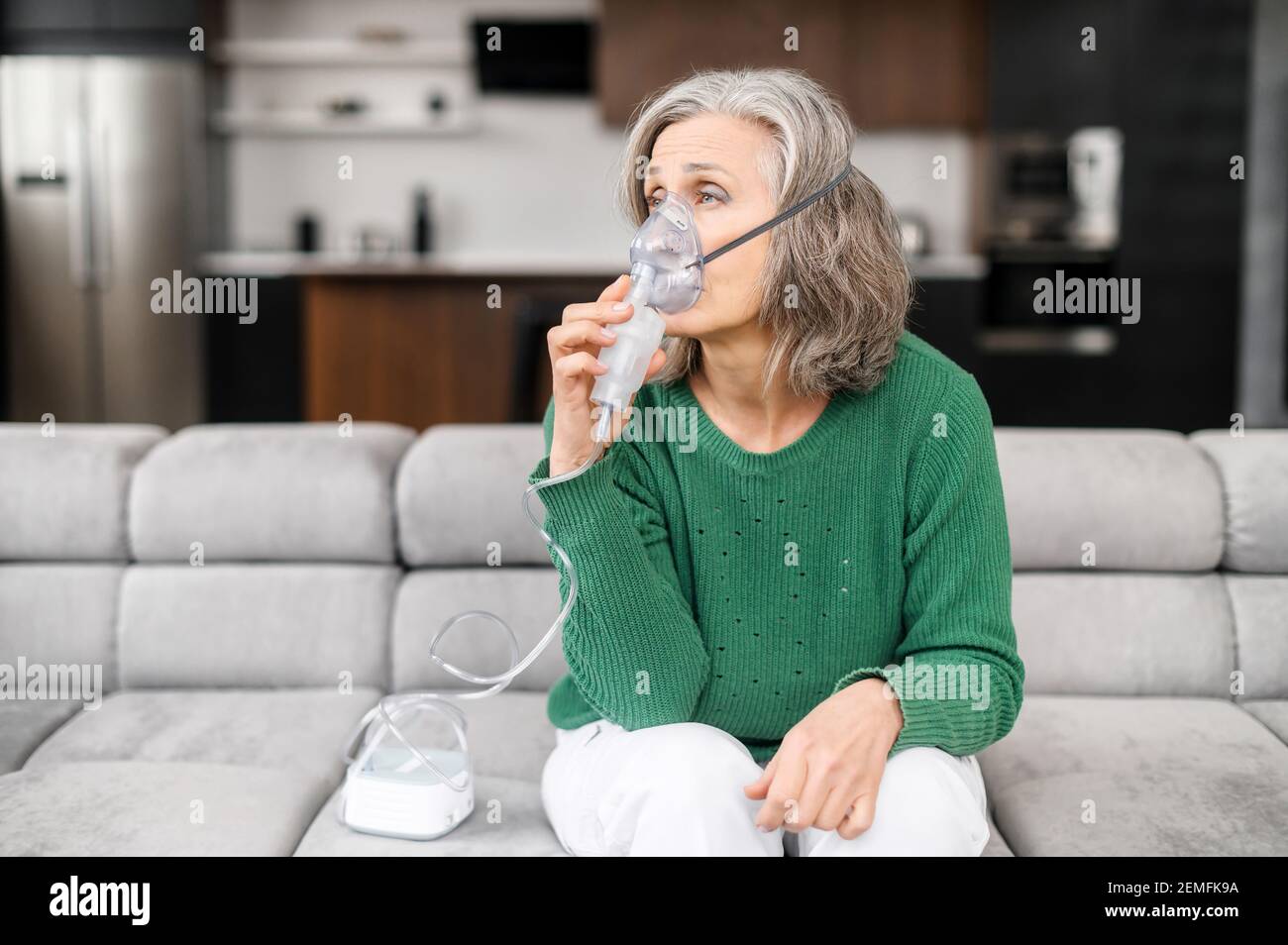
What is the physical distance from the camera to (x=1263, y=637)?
1755 mm

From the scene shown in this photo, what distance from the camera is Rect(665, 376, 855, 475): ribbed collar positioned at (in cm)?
129

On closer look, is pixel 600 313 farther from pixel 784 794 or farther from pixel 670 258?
pixel 784 794

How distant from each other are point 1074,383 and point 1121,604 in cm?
339

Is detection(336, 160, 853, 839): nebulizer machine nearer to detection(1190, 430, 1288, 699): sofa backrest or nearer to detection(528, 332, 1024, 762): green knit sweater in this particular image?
detection(528, 332, 1024, 762): green knit sweater

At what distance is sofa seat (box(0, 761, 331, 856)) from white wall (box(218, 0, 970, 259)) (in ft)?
14.5

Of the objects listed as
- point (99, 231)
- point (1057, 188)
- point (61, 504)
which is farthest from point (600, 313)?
point (99, 231)

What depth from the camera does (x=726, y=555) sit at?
129 cm

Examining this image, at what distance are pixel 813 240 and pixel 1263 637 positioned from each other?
1070 mm

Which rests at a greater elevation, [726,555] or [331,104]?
[331,104]

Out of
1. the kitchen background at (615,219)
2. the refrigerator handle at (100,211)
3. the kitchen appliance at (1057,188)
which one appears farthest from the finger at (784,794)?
the refrigerator handle at (100,211)

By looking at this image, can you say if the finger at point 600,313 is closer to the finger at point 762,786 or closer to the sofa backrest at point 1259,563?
the finger at point 762,786

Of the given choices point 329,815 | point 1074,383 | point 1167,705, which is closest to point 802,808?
point 329,815

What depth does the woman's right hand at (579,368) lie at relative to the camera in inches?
43.2

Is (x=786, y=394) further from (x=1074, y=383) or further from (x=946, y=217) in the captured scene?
(x=946, y=217)
